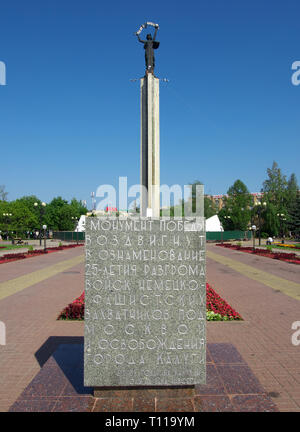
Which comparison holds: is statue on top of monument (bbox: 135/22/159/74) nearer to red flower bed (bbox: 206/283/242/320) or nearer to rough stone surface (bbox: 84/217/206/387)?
red flower bed (bbox: 206/283/242/320)

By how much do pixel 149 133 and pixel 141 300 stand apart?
1790 centimetres

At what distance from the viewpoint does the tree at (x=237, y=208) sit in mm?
59156

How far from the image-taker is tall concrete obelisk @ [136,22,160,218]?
19484 mm

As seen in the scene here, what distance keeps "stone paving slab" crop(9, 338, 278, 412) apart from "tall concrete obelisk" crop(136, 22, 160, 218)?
15.5 meters

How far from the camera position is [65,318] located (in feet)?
23.5

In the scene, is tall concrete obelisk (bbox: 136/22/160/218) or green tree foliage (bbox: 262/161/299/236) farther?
green tree foliage (bbox: 262/161/299/236)

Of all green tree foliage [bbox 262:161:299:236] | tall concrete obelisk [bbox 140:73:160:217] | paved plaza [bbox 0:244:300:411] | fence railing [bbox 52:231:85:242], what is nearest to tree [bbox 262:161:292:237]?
green tree foliage [bbox 262:161:299:236]

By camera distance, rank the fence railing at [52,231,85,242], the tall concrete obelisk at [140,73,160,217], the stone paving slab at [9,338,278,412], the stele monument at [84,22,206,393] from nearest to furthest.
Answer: the stone paving slab at [9,338,278,412] < the stele monument at [84,22,206,393] < the tall concrete obelisk at [140,73,160,217] < the fence railing at [52,231,85,242]

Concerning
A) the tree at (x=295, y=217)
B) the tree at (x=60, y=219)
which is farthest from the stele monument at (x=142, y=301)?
the tree at (x=60, y=219)

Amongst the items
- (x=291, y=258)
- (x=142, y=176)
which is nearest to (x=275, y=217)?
(x=291, y=258)

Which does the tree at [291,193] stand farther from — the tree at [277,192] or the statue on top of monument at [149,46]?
the statue on top of monument at [149,46]

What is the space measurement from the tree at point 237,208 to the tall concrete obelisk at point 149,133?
41.7m

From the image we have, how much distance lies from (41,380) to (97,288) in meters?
1.48
